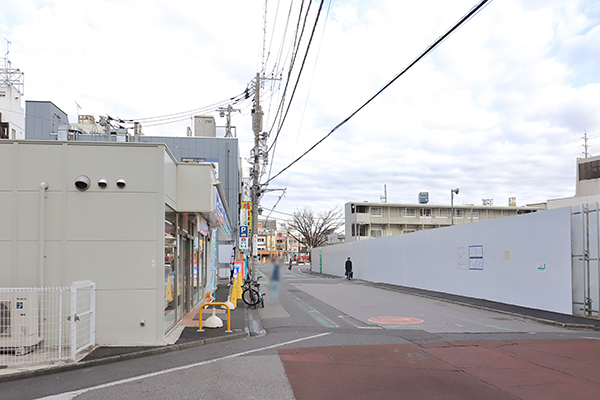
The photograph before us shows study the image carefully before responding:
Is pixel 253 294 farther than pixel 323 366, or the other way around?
pixel 253 294

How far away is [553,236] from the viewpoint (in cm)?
1530

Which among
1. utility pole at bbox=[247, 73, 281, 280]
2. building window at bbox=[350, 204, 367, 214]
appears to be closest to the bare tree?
building window at bbox=[350, 204, 367, 214]

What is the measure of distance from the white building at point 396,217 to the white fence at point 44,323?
5760cm

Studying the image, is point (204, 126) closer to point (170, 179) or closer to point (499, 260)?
point (499, 260)

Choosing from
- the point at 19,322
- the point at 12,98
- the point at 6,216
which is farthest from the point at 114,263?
the point at 12,98

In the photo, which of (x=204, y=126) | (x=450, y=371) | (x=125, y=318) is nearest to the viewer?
(x=450, y=371)

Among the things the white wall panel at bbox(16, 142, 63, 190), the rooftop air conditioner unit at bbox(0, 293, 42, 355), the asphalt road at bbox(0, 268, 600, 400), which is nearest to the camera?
the asphalt road at bbox(0, 268, 600, 400)

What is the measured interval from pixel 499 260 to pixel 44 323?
1525 cm

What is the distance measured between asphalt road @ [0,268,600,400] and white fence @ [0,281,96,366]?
2.80 feet

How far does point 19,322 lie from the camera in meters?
9.16

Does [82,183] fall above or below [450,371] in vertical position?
above

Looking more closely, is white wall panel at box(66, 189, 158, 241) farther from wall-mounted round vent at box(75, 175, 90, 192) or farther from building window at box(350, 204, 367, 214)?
building window at box(350, 204, 367, 214)

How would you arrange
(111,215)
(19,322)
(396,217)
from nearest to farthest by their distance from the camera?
(19,322) < (111,215) < (396,217)

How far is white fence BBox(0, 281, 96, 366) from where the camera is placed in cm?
862
